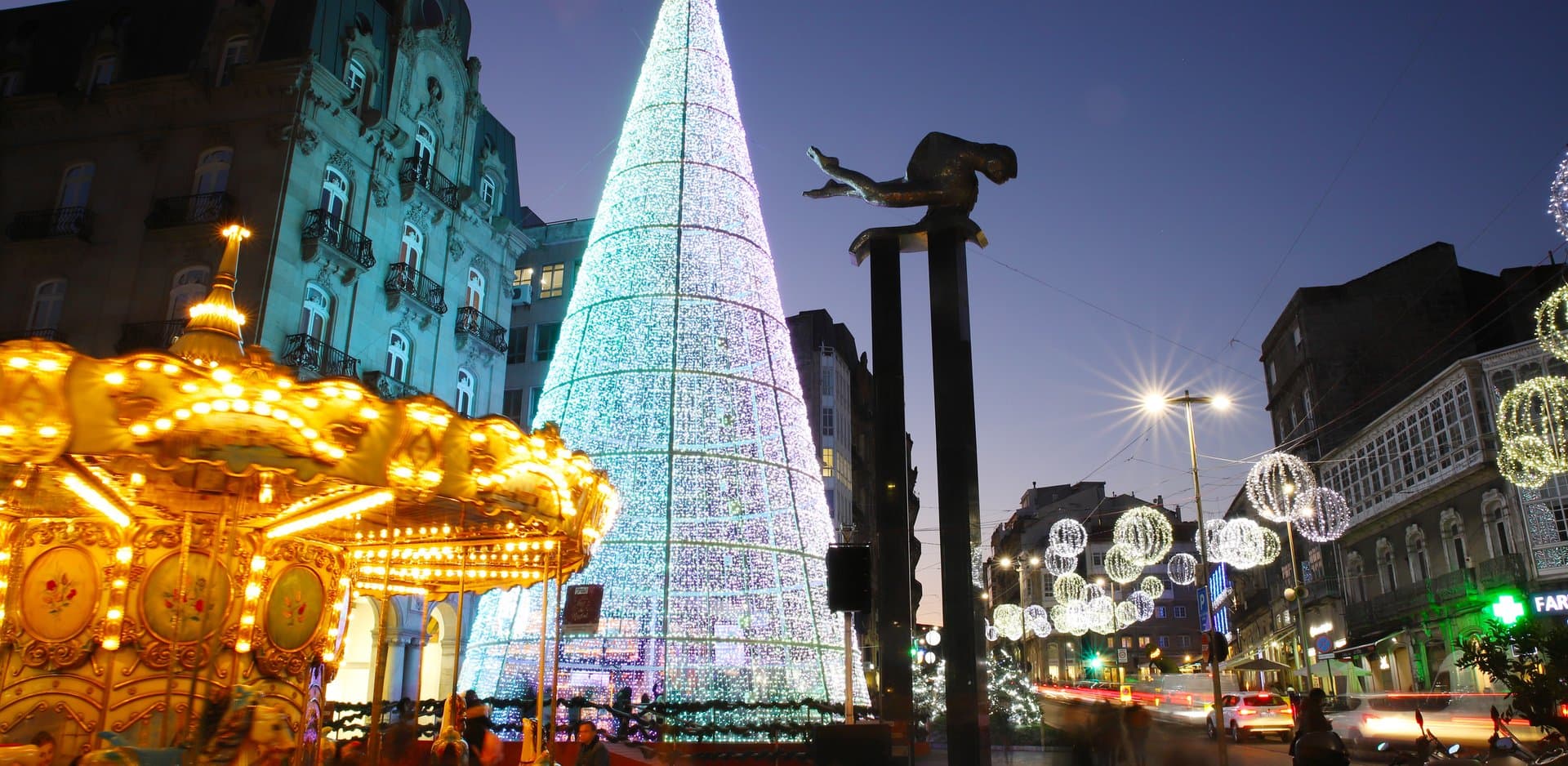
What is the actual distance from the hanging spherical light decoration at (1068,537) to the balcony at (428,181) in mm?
19184

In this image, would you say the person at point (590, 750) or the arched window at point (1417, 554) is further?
the arched window at point (1417, 554)

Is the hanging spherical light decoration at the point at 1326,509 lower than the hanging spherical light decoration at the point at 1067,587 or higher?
higher

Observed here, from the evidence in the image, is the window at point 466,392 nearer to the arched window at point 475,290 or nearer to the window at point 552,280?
the arched window at point 475,290

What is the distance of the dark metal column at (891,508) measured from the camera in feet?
48.2

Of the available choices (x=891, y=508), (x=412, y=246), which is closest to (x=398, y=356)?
(x=412, y=246)

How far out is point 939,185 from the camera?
1653 centimetres

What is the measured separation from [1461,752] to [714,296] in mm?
13927

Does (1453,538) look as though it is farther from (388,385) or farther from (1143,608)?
(388,385)

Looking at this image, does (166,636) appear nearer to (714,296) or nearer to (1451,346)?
(714,296)

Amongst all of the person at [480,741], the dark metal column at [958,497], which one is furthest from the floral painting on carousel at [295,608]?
the dark metal column at [958,497]

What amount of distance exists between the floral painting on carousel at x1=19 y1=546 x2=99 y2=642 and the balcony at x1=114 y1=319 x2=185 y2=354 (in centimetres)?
1270

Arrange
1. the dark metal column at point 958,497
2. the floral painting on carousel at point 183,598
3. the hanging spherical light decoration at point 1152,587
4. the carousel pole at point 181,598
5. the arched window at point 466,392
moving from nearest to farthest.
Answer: the carousel pole at point 181,598 → the floral painting on carousel at point 183,598 → the dark metal column at point 958,497 → the arched window at point 466,392 → the hanging spherical light decoration at point 1152,587

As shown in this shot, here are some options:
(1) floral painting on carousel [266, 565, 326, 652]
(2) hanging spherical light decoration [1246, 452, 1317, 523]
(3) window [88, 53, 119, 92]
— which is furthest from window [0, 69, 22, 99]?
(2) hanging spherical light decoration [1246, 452, 1317, 523]

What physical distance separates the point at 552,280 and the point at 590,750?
1078 inches
